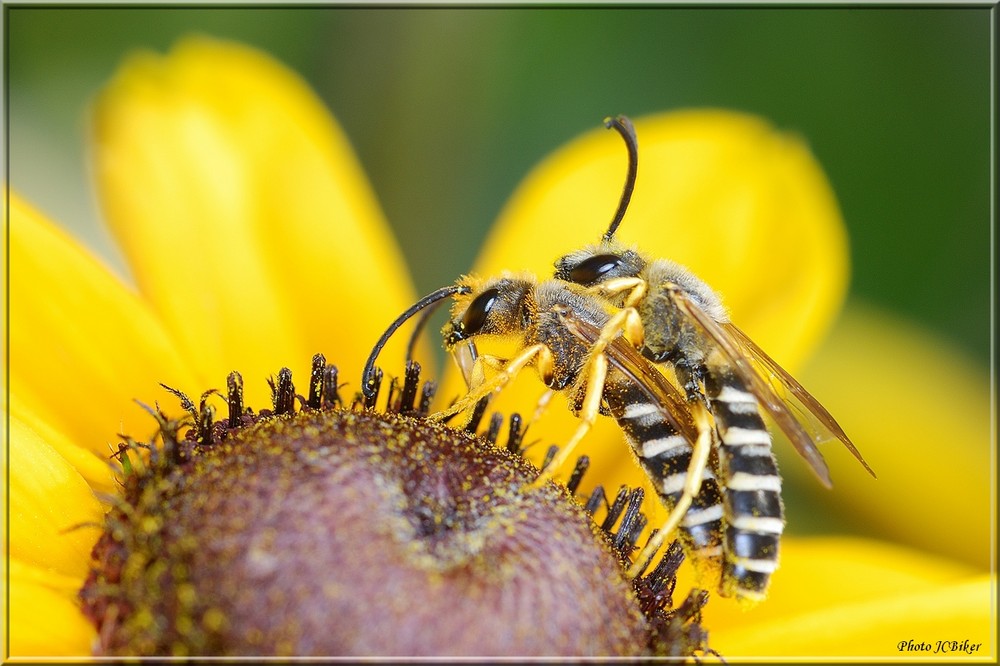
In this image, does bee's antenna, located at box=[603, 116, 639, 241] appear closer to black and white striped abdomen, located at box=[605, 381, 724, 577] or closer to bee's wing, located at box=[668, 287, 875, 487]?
bee's wing, located at box=[668, 287, 875, 487]

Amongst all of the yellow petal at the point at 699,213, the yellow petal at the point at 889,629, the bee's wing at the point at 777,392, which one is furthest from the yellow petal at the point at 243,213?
the yellow petal at the point at 889,629

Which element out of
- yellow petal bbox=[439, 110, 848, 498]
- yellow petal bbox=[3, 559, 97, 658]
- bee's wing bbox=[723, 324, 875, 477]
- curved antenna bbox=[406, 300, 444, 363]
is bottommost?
yellow petal bbox=[3, 559, 97, 658]

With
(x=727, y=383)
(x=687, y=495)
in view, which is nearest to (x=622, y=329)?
(x=727, y=383)

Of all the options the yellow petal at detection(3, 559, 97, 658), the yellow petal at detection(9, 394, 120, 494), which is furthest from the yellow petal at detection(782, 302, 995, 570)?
the yellow petal at detection(3, 559, 97, 658)

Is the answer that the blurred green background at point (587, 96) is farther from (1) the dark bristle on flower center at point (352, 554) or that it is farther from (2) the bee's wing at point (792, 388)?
(1) the dark bristle on flower center at point (352, 554)

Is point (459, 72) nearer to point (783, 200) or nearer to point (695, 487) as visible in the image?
point (783, 200)
